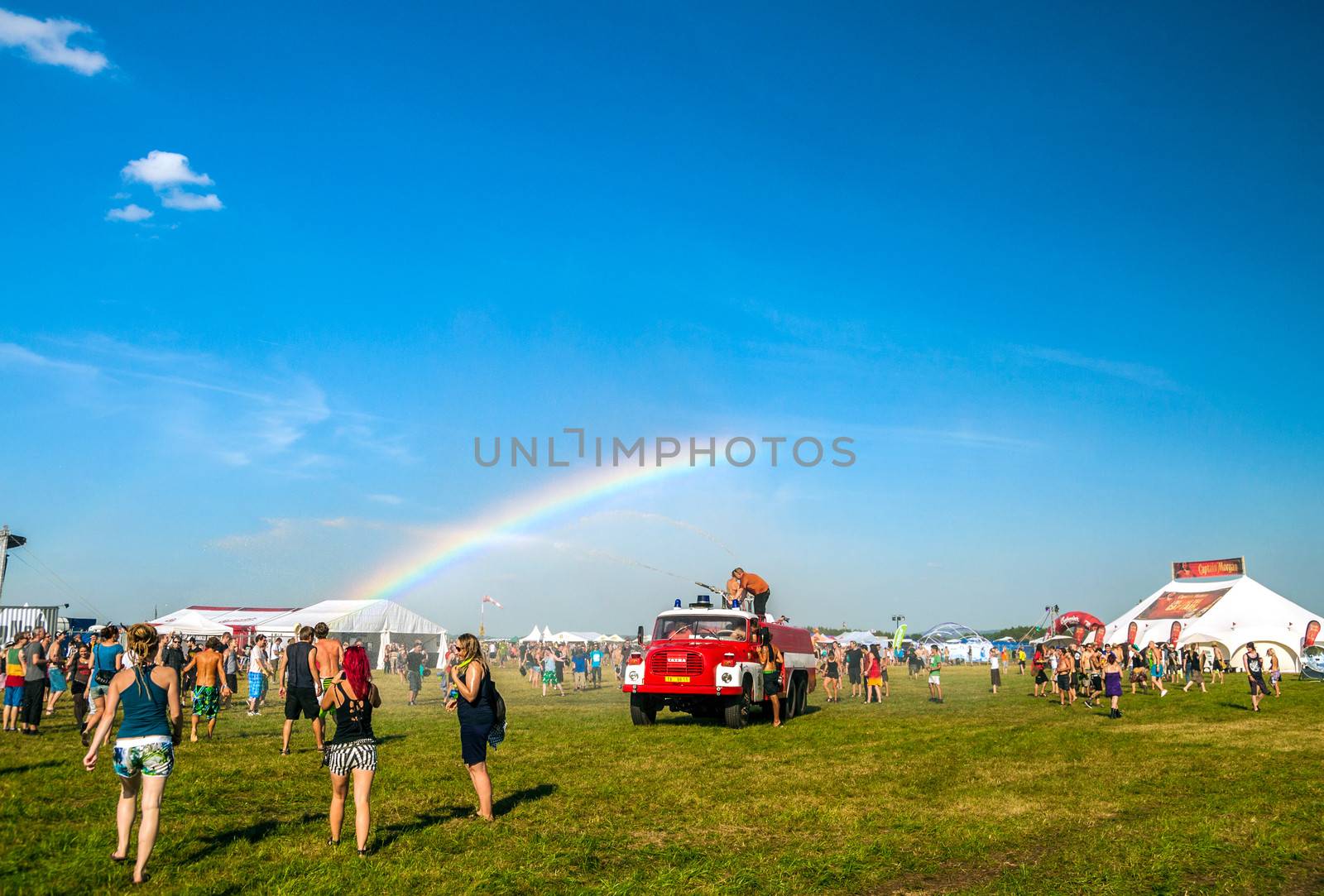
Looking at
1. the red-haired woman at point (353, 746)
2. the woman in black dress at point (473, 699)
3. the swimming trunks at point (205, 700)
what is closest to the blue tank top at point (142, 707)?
the red-haired woman at point (353, 746)

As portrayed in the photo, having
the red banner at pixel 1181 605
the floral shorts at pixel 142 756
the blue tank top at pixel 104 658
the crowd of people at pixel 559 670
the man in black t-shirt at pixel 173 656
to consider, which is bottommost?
the crowd of people at pixel 559 670

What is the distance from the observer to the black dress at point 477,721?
30.2ft

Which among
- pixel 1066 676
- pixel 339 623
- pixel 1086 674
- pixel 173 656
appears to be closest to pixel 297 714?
pixel 173 656

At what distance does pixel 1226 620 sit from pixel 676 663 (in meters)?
45.2

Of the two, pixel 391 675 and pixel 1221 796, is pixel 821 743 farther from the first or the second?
pixel 391 675

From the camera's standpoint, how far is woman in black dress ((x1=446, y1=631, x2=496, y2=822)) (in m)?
9.13

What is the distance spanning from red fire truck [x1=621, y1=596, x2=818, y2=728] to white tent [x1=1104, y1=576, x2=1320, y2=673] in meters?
37.3

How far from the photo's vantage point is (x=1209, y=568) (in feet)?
198

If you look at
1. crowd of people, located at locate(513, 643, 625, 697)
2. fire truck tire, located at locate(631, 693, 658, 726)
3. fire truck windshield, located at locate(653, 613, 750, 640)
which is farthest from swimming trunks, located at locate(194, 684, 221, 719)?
crowd of people, located at locate(513, 643, 625, 697)

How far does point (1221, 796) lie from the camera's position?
37.6 ft

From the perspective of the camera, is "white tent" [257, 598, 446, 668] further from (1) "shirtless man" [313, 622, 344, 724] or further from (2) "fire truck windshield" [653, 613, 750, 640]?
(1) "shirtless man" [313, 622, 344, 724]

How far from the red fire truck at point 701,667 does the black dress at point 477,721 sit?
966 cm

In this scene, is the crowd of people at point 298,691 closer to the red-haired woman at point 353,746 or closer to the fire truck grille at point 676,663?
the red-haired woman at point 353,746

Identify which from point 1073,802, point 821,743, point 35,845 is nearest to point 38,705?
point 35,845
